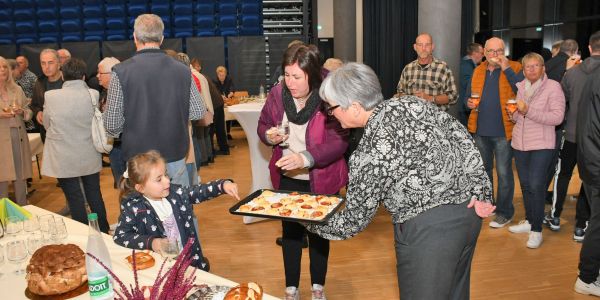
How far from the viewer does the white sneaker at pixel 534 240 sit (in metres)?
4.28

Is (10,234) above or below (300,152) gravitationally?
below

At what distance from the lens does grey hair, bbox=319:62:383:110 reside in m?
1.95

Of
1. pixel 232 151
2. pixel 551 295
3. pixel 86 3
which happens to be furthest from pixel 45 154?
pixel 86 3

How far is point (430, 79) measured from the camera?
5.01 meters

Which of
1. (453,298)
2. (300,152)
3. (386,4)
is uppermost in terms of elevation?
(386,4)

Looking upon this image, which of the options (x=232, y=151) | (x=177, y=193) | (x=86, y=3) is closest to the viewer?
(x=177, y=193)

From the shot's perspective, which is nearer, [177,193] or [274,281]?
[177,193]

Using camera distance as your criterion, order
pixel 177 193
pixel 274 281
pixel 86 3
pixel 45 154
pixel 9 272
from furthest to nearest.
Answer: pixel 86 3
pixel 45 154
pixel 274 281
pixel 177 193
pixel 9 272

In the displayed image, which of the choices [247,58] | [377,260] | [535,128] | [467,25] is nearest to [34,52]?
[247,58]

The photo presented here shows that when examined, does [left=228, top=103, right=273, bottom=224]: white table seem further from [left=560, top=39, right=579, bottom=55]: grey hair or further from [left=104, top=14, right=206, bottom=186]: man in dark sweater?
[left=560, top=39, right=579, bottom=55]: grey hair

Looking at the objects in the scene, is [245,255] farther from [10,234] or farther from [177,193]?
[10,234]

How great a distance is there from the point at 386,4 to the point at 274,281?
10.2 m

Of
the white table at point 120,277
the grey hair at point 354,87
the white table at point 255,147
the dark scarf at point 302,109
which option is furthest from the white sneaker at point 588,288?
the white table at point 255,147

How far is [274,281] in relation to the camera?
376cm
